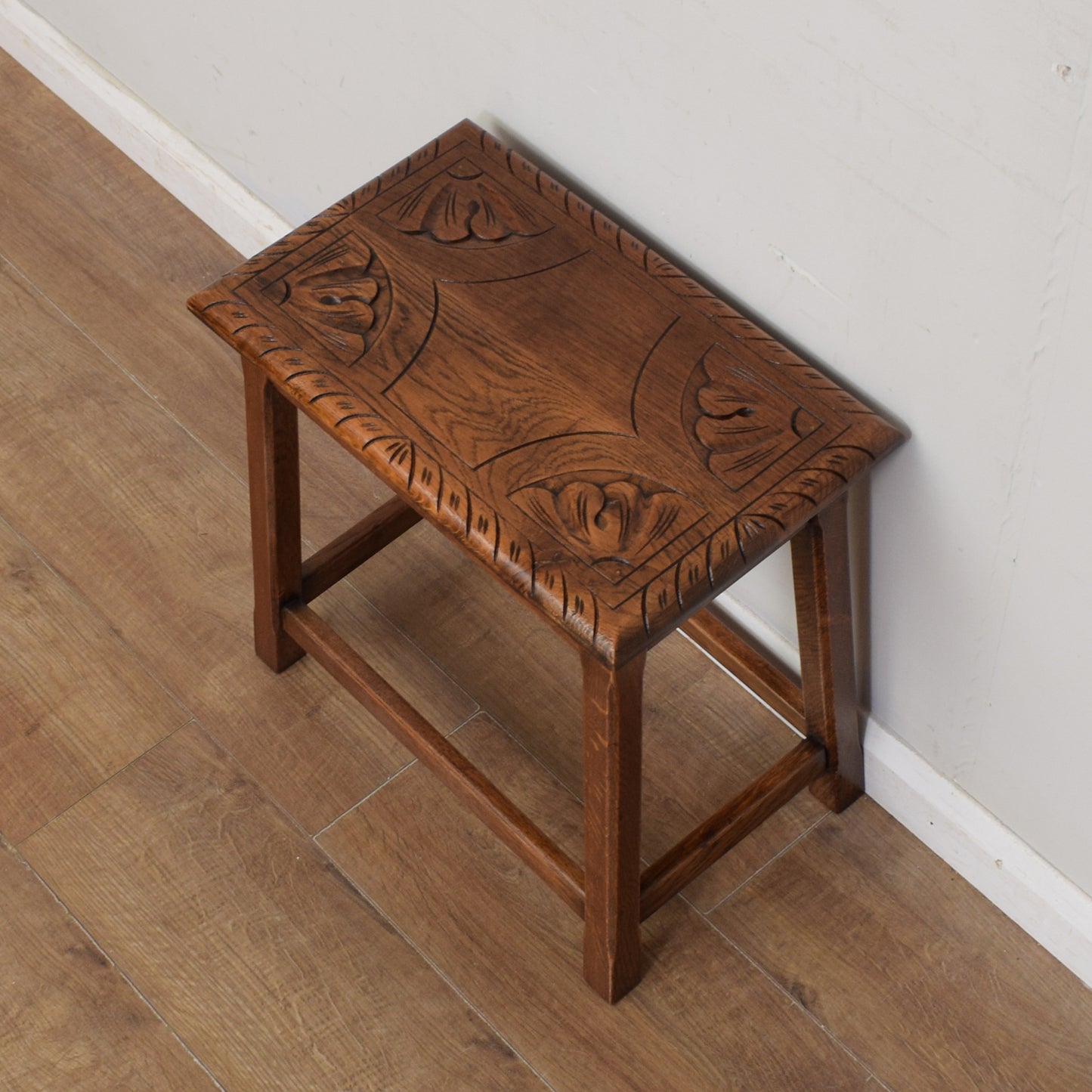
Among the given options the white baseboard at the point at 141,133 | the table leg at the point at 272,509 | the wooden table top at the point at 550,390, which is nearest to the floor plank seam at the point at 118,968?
the table leg at the point at 272,509

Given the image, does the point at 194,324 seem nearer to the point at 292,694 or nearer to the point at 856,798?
the point at 292,694

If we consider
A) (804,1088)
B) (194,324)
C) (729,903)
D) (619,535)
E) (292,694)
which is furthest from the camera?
(194,324)

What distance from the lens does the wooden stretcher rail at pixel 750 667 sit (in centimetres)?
144

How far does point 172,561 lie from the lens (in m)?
1.68

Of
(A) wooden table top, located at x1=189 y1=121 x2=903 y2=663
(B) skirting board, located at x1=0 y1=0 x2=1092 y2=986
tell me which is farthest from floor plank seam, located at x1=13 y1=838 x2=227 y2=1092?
(B) skirting board, located at x1=0 y1=0 x2=1092 y2=986

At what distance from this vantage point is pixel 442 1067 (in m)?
1.34

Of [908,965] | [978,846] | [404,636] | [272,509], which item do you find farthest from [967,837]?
[272,509]

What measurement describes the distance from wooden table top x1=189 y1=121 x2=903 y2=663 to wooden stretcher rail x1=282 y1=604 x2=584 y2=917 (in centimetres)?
34

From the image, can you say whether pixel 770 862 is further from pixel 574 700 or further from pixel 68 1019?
pixel 68 1019

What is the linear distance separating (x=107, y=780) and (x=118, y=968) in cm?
20

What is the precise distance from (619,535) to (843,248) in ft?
0.91

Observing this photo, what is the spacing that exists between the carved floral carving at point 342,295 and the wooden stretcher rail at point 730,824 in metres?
0.53

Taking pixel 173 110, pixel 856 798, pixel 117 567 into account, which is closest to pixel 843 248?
pixel 856 798

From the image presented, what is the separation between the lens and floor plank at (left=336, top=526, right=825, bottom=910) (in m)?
1.49
